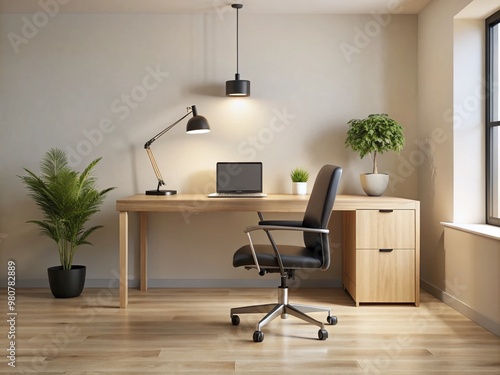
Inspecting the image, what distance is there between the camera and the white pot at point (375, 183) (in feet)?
14.3

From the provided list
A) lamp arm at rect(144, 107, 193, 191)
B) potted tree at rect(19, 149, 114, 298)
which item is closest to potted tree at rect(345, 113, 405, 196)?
lamp arm at rect(144, 107, 193, 191)

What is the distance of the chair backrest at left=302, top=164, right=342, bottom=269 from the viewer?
10.6 ft

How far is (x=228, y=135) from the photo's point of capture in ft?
15.4

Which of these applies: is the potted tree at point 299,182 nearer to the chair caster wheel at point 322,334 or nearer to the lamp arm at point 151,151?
the lamp arm at point 151,151

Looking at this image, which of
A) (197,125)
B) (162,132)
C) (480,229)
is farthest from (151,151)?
(480,229)

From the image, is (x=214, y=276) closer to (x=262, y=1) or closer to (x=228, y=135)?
(x=228, y=135)

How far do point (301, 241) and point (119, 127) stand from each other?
183 centimetres

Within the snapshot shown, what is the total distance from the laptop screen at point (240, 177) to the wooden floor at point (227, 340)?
2.90 ft

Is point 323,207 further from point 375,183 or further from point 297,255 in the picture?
point 375,183

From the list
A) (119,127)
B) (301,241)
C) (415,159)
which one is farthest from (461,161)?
(119,127)

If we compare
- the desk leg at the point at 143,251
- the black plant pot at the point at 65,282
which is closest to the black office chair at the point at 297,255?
the desk leg at the point at 143,251

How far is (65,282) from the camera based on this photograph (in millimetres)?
4246

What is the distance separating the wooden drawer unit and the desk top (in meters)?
0.05

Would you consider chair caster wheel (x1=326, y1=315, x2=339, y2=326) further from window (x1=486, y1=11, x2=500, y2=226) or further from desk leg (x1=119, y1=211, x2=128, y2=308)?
desk leg (x1=119, y1=211, x2=128, y2=308)
